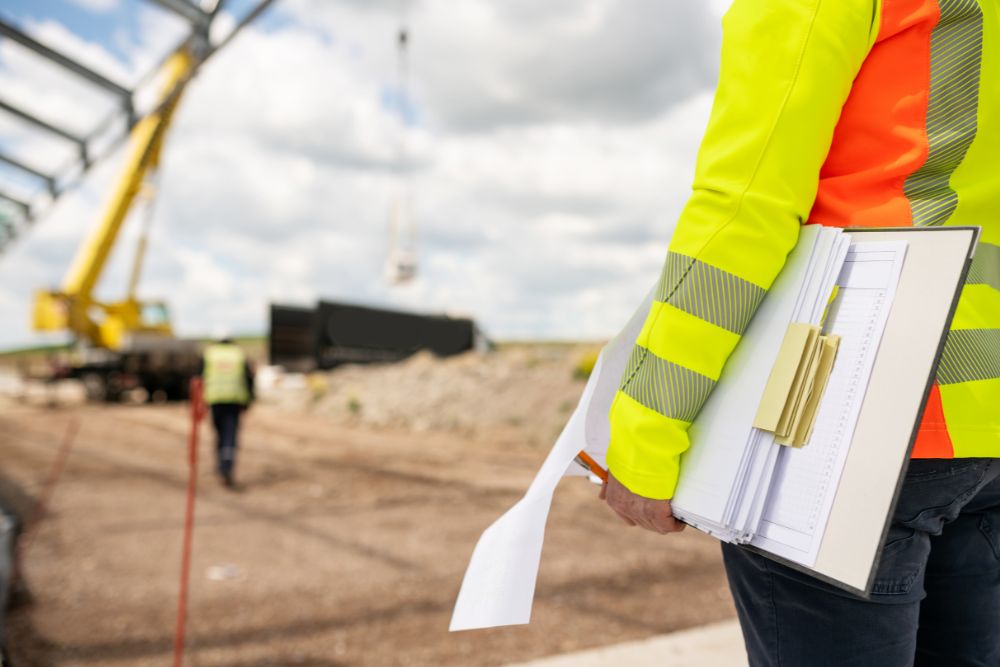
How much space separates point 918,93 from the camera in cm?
116

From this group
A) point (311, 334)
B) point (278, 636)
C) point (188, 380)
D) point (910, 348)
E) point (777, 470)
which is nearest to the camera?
point (910, 348)

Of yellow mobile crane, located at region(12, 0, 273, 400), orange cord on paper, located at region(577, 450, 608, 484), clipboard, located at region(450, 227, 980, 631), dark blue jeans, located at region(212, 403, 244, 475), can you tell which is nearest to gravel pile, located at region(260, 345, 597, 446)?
yellow mobile crane, located at region(12, 0, 273, 400)

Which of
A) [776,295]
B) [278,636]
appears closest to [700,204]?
[776,295]

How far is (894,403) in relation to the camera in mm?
1011

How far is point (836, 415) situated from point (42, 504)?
328 inches

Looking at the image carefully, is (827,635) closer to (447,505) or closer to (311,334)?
(447,505)

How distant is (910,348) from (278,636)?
158 inches

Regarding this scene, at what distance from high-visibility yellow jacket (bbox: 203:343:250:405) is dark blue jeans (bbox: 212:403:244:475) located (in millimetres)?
123

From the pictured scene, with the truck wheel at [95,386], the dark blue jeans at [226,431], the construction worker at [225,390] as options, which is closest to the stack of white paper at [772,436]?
the dark blue jeans at [226,431]

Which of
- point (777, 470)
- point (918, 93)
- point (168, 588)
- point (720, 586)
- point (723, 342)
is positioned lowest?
point (168, 588)

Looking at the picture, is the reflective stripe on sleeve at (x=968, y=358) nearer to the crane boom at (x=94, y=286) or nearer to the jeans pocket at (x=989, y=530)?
the jeans pocket at (x=989, y=530)

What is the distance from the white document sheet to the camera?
105 centimetres

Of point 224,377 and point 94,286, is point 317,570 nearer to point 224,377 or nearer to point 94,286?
point 224,377

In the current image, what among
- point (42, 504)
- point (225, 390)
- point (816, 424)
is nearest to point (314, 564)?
point (42, 504)
